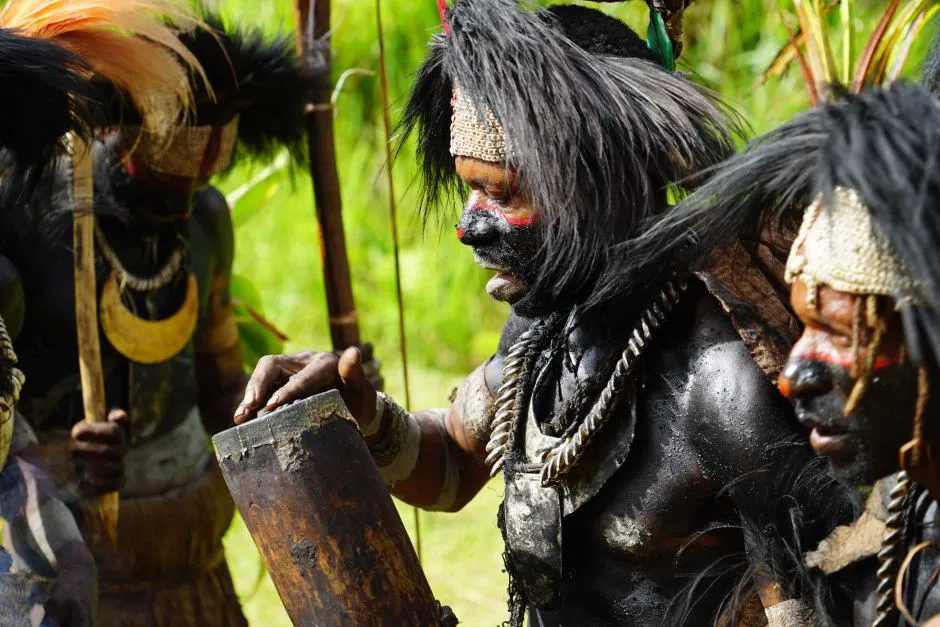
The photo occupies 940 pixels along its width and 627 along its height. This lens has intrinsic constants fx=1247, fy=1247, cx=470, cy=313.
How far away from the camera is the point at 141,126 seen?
362cm

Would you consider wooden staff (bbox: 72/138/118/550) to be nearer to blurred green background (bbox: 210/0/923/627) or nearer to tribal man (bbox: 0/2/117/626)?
tribal man (bbox: 0/2/117/626)

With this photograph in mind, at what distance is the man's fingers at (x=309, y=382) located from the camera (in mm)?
2318

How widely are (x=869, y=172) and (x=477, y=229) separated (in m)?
0.92

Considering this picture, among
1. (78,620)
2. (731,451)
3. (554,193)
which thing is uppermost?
(554,193)

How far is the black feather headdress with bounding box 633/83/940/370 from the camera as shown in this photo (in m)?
1.54

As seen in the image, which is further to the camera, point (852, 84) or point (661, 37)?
point (661, 37)

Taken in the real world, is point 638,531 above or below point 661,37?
below

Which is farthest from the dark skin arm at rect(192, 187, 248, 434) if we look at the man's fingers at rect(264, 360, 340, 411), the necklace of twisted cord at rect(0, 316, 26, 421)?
the man's fingers at rect(264, 360, 340, 411)

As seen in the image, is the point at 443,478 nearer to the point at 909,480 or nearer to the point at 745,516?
the point at 745,516

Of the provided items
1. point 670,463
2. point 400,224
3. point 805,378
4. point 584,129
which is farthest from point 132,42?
point 400,224

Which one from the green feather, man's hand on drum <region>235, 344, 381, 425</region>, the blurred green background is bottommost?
the blurred green background

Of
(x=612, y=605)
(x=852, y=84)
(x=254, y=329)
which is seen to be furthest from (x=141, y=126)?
(x=852, y=84)

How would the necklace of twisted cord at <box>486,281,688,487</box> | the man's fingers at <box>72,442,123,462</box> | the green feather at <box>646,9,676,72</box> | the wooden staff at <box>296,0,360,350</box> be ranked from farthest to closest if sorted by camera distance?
1. the wooden staff at <box>296,0,360,350</box>
2. the man's fingers at <box>72,442,123,462</box>
3. the green feather at <box>646,9,676,72</box>
4. the necklace of twisted cord at <box>486,281,688,487</box>

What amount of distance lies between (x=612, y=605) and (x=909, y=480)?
0.75 meters
